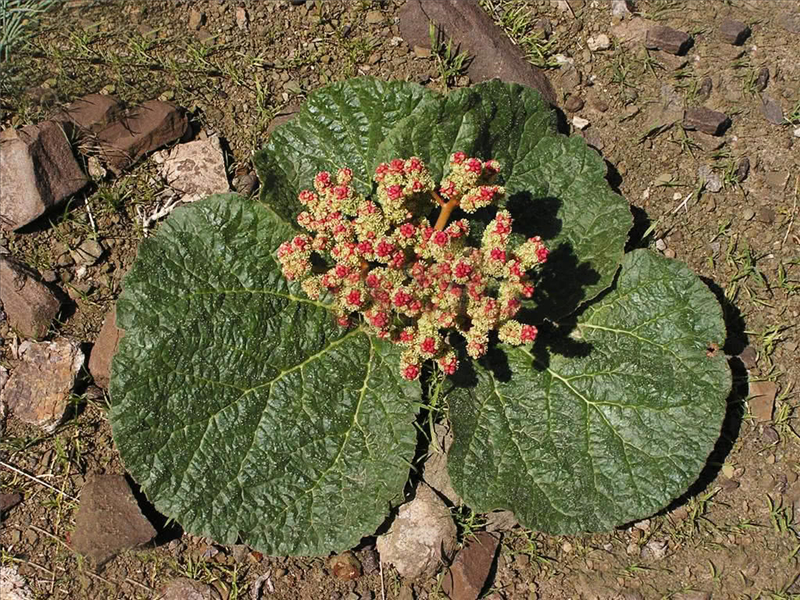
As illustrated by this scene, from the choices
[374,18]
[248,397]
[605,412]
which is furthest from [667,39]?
[248,397]

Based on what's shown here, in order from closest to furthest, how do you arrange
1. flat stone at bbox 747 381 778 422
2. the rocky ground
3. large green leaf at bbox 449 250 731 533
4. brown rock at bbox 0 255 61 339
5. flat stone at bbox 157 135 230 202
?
large green leaf at bbox 449 250 731 533 → the rocky ground → brown rock at bbox 0 255 61 339 → flat stone at bbox 747 381 778 422 → flat stone at bbox 157 135 230 202

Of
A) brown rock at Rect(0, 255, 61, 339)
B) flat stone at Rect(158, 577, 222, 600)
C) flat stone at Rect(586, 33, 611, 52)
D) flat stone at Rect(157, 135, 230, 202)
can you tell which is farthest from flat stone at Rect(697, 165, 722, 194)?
brown rock at Rect(0, 255, 61, 339)

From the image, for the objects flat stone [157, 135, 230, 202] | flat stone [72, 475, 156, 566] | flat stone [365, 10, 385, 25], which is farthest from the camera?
flat stone [365, 10, 385, 25]

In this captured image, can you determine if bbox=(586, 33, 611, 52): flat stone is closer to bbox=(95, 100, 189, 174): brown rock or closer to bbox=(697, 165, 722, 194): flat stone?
bbox=(697, 165, 722, 194): flat stone

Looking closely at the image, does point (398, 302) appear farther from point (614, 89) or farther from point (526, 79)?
point (614, 89)

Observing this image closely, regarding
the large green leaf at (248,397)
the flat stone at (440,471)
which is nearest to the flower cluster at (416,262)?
the large green leaf at (248,397)

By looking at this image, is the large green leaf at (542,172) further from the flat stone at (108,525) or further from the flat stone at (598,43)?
the flat stone at (108,525)

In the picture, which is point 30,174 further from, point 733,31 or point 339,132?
point 733,31
